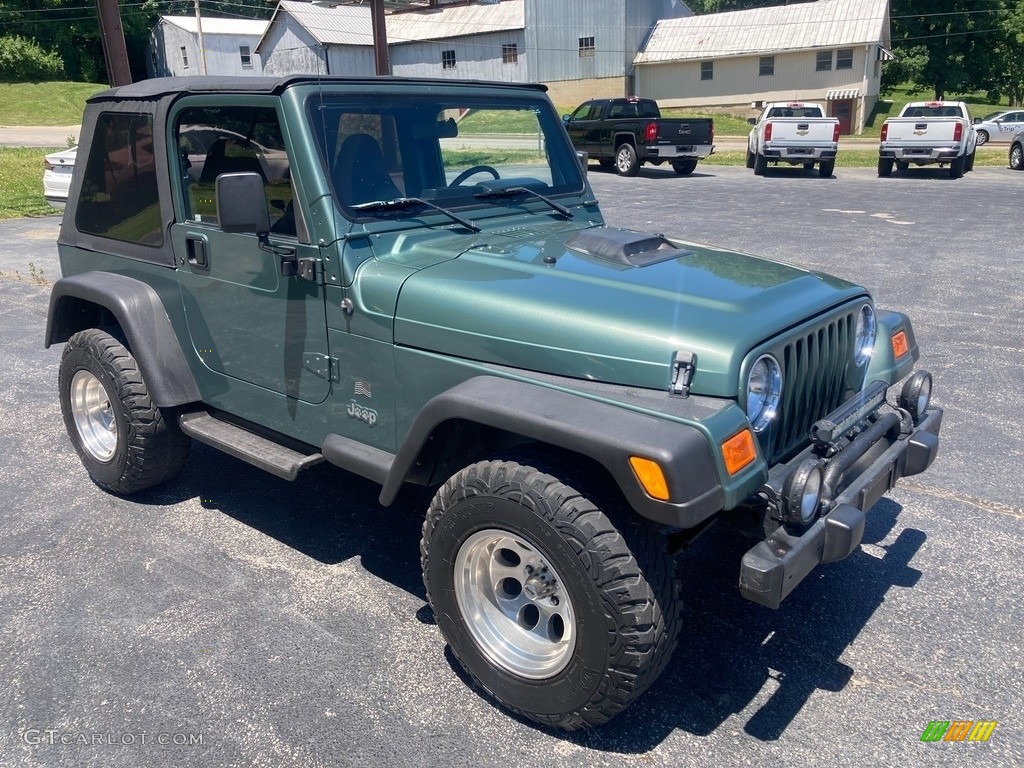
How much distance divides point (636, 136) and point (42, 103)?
32.1 meters

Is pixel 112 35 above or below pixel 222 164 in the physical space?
above

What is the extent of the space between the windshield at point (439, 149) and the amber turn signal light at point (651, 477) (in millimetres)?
1583

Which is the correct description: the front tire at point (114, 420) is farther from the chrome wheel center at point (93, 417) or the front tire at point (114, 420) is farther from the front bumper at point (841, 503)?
the front bumper at point (841, 503)

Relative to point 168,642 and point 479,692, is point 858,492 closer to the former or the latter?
point 479,692

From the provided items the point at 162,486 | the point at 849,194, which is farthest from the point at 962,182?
the point at 162,486

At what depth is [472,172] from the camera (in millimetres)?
3953

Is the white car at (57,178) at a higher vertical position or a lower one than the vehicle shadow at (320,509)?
higher

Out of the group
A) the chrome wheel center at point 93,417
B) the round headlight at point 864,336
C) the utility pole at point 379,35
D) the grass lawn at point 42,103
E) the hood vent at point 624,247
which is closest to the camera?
the hood vent at point 624,247

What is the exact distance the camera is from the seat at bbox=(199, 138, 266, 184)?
363 cm

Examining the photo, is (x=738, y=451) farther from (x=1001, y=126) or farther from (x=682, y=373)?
(x=1001, y=126)

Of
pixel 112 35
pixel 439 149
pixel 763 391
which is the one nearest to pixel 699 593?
pixel 763 391

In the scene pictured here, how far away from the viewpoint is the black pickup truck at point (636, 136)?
2038cm

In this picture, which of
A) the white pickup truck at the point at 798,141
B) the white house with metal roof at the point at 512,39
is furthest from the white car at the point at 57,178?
the white house with metal roof at the point at 512,39

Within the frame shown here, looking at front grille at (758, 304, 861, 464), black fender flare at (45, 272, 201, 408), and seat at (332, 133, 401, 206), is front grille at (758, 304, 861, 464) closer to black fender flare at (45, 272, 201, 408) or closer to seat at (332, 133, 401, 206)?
seat at (332, 133, 401, 206)
